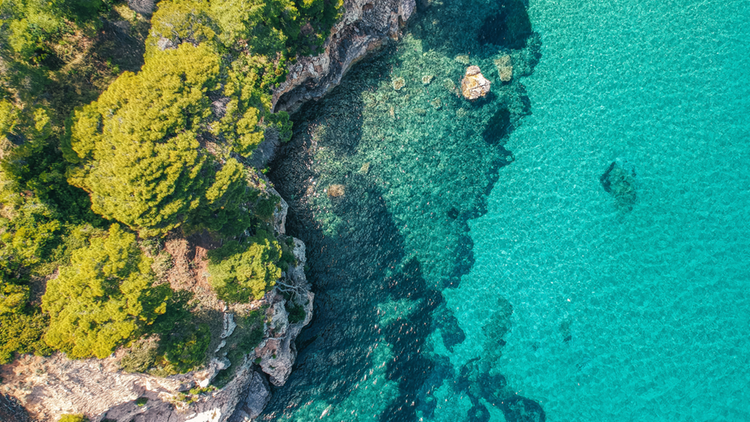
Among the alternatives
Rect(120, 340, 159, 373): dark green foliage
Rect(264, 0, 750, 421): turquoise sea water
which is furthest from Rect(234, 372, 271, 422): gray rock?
Rect(120, 340, 159, 373): dark green foliage

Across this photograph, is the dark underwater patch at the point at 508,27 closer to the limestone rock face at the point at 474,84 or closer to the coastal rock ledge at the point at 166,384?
the limestone rock face at the point at 474,84

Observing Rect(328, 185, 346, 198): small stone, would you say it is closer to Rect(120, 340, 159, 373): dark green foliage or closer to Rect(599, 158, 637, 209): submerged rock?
Rect(120, 340, 159, 373): dark green foliage

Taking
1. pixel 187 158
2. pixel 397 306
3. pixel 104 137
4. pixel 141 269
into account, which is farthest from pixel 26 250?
pixel 397 306

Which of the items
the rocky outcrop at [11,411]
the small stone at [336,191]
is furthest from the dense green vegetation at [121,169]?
the small stone at [336,191]

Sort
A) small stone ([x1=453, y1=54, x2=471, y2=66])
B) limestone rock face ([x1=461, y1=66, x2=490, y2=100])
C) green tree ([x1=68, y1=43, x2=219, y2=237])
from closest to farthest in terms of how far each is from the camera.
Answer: green tree ([x1=68, y1=43, x2=219, y2=237])
limestone rock face ([x1=461, y1=66, x2=490, y2=100])
small stone ([x1=453, y1=54, x2=471, y2=66])

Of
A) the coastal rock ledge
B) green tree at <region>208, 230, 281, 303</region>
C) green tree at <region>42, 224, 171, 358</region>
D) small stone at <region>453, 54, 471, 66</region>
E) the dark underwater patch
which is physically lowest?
the coastal rock ledge
